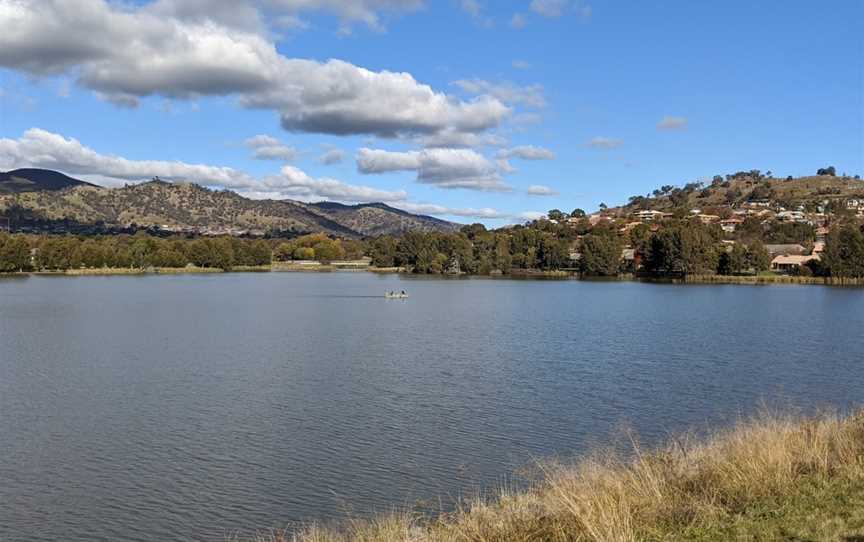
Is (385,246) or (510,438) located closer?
(510,438)

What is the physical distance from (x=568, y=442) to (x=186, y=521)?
10.6 m

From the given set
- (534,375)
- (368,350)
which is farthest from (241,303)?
(534,375)

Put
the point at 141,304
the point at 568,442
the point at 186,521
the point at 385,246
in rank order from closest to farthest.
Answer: the point at 186,521 < the point at 568,442 < the point at 141,304 < the point at 385,246

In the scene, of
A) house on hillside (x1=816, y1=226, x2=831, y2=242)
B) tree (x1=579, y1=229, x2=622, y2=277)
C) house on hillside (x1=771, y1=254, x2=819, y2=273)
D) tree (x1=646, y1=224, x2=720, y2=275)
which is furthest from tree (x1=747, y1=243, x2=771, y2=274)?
house on hillside (x1=816, y1=226, x2=831, y2=242)

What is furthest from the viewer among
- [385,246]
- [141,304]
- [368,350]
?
[385,246]

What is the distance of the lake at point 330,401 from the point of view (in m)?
16.8

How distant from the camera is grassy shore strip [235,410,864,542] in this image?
9.78m

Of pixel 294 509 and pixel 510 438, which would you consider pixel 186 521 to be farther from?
pixel 510 438

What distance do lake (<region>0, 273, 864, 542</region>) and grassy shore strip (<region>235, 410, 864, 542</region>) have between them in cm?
374

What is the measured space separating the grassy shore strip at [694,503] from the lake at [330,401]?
3735 mm

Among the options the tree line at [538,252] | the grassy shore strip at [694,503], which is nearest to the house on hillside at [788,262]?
the tree line at [538,252]

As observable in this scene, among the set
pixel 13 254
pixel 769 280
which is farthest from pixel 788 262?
pixel 13 254

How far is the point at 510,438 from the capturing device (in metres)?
21.5

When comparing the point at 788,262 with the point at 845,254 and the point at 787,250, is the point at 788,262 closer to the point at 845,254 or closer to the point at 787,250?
the point at 787,250
